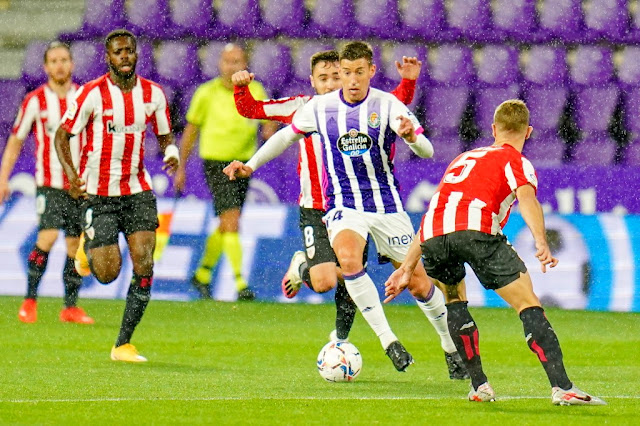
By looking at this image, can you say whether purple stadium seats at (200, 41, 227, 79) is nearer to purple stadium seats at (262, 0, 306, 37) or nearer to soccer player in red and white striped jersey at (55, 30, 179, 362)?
A: purple stadium seats at (262, 0, 306, 37)

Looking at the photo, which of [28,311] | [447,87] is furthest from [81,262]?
[447,87]

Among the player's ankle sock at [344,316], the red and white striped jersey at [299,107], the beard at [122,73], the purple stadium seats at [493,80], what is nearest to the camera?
the player's ankle sock at [344,316]

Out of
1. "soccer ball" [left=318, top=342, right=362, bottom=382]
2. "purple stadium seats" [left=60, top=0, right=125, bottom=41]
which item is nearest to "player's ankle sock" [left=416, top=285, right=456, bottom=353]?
"soccer ball" [left=318, top=342, right=362, bottom=382]

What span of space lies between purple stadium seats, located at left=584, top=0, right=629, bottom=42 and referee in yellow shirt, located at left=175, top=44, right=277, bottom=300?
4.38 meters

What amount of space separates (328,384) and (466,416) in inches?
55.0

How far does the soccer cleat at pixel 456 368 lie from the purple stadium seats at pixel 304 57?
7.61 metres

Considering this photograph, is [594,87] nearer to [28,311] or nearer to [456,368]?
[28,311]

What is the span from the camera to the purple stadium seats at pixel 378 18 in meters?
15.0

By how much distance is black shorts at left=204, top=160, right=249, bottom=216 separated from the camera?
11680 millimetres

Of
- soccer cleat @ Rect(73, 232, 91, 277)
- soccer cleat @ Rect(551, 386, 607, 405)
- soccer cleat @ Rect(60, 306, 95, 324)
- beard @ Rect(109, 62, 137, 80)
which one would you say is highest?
beard @ Rect(109, 62, 137, 80)

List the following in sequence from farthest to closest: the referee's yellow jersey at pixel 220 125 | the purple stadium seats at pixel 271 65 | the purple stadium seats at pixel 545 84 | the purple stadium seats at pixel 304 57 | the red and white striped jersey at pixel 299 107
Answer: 1. the purple stadium seats at pixel 271 65
2. the purple stadium seats at pixel 304 57
3. the purple stadium seats at pixel 545 84
4. the referee's yellow jersey at pixel 220 125
5. the red and white striped jersey at pixel 299 107

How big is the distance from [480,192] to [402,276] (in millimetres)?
506

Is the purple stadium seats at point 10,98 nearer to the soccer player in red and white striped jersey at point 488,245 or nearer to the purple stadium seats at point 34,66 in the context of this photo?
the purple stadium seats at point 34,66

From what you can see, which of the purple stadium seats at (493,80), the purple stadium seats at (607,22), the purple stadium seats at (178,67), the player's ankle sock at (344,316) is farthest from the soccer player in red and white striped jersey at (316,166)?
the purple stadium seats at (607,22)
